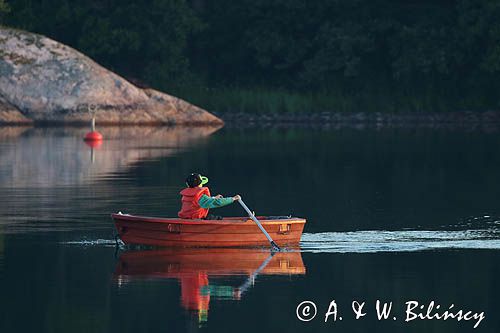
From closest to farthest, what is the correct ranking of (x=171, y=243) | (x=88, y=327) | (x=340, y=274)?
(x=88, y=327) < (x=340, y=274) < (x=171, y=243)

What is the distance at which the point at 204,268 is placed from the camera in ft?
72.8

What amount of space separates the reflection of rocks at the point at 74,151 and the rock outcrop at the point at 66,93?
2227 mm

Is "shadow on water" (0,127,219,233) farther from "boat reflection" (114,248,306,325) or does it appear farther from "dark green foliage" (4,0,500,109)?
"dark green foliage" (4,0,500,109)

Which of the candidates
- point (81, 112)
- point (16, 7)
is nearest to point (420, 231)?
point (81, 112)

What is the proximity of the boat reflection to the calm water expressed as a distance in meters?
0.04

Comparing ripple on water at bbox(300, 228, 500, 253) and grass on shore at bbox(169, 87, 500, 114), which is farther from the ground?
grass on shore at bbox(169, 87, 500, 114)

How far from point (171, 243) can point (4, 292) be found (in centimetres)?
490

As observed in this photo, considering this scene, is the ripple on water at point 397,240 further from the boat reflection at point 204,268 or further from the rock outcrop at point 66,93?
the rock outcrop at point 66,93

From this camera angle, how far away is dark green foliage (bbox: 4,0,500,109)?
72.6m

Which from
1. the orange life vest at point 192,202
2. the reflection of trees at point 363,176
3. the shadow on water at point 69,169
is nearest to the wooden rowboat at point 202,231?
the orange life vest at point 192,202

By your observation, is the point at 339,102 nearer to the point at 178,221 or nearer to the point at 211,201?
the point at 211,201

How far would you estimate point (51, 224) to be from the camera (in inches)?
1087

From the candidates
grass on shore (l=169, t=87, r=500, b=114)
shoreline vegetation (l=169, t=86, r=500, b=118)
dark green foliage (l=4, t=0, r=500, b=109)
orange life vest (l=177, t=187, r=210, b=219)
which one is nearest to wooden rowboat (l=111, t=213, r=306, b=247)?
orange life vest (l=177, t=187, r=210, b=219)

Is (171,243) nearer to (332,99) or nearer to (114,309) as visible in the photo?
(114,309)
